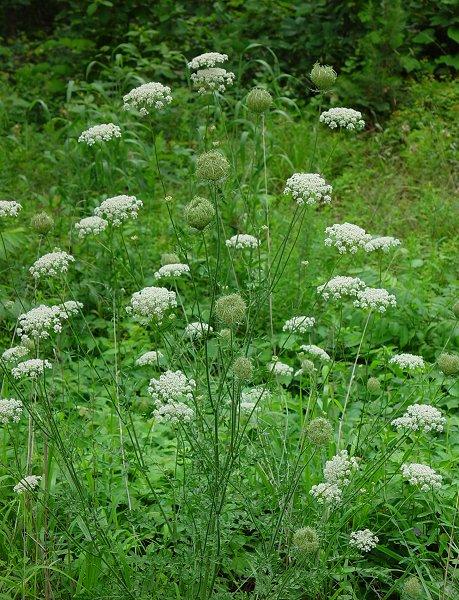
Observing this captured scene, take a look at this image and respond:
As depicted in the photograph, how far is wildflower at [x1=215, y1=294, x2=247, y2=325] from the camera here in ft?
6.97

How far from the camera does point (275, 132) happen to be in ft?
21.9

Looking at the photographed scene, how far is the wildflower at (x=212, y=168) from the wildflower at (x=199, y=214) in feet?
0.21

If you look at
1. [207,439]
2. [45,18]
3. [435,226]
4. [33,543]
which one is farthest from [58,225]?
[45,18]

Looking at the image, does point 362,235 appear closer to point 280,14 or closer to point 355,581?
point 355,581

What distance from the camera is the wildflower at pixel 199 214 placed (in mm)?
2174

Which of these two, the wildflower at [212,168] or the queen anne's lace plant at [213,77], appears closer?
the wildflower at [212,168]

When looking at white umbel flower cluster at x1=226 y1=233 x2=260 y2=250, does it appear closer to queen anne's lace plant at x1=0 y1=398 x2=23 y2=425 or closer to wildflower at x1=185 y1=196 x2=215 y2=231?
wildflower at x1=185 y1=196 x2=215 y2=231

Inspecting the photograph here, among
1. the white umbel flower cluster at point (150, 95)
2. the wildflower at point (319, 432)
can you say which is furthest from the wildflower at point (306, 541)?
the white umbel flower cluster at point (150, 95)

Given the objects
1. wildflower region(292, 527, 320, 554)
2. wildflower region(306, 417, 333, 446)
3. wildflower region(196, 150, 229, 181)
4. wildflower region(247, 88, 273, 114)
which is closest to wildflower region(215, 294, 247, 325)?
wildflower region(196, 150, 229, 181)

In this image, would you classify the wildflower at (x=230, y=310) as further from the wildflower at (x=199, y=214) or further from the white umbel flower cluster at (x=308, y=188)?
the white umbel flower cluster at (x=308, y=188)

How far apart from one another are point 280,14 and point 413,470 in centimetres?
644

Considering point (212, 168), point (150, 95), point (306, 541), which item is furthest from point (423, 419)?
point (150, 95)

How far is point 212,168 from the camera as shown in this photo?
2197mm

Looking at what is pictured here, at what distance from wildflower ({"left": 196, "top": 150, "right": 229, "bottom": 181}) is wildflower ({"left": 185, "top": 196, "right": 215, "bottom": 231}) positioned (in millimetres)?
65
